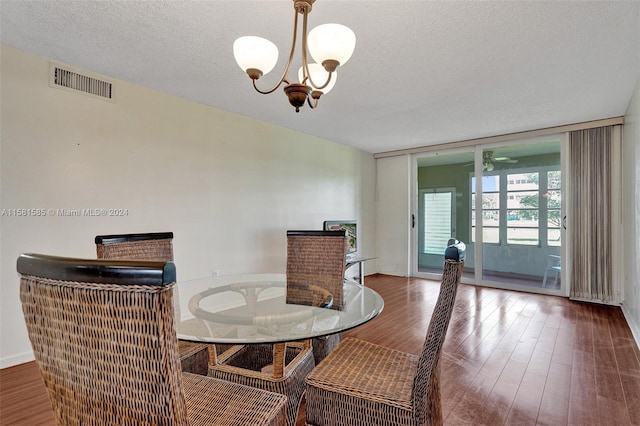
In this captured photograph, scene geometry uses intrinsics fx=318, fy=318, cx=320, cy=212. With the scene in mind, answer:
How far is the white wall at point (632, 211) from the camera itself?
9.42ft

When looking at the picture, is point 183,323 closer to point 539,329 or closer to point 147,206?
point 147,206

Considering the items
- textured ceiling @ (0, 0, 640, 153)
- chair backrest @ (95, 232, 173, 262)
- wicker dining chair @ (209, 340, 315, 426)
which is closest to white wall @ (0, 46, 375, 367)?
textured ceiling @ (0, 0, 640, 153)

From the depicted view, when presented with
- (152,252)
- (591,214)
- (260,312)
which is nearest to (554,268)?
(591,214)

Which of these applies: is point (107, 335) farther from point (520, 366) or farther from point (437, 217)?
point (437, 217)

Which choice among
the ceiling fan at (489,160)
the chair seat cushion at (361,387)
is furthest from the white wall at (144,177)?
the ceiling fan at (489,160)

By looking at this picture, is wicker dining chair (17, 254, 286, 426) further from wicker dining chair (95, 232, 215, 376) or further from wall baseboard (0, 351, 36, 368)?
wall baseboard (0, 351, 36, 368)

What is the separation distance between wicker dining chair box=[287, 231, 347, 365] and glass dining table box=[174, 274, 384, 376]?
12 cm

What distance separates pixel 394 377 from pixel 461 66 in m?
2.35

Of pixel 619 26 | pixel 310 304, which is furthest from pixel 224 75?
pixel 619 26

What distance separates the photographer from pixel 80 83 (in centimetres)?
260

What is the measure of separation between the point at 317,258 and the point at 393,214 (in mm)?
3730

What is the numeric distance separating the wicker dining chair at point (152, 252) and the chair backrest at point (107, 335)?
0.81 meters

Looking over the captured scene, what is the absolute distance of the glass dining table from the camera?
4.37ft

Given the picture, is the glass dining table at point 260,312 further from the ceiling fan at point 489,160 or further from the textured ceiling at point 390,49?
the ceiling fan at point 489,160
